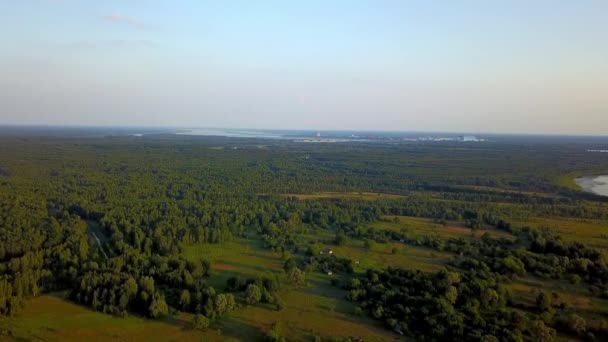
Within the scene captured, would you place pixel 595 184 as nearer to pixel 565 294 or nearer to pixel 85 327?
pixel 565 294

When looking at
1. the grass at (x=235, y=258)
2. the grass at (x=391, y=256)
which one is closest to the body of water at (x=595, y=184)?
the grass at (x=391, y=256)

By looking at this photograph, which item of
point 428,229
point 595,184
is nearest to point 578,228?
point 428,229

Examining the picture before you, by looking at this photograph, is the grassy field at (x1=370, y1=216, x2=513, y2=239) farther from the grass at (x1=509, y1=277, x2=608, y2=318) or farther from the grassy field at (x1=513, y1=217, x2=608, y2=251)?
the grass at (x1=509, y1=277, x2=608, y2=318)

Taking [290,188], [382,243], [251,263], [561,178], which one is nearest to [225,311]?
[251,263]

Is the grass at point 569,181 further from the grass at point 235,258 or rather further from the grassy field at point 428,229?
the grass at point 235,258

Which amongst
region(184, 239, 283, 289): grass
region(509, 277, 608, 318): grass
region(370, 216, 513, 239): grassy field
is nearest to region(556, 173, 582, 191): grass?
region(370, 216, 513, 239): grassy field

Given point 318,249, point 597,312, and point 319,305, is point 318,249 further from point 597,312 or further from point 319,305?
point 597,312
